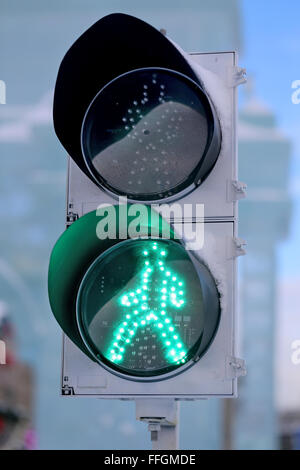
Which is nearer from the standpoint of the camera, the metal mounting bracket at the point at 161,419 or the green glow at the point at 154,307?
Answer: the green glow at the point at 154,307

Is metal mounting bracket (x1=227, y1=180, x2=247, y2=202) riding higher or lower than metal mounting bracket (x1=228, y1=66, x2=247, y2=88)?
lower

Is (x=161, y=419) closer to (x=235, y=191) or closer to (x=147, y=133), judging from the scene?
(x=235, y=191)

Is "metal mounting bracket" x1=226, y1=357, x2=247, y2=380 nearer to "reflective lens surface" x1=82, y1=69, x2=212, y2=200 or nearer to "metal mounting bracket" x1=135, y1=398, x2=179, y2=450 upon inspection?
"metal mounting bracket" x1=135, y1=398, x2=179, y2=450

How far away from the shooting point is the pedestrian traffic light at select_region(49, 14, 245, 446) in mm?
2799

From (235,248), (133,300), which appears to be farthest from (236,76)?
(133,300)

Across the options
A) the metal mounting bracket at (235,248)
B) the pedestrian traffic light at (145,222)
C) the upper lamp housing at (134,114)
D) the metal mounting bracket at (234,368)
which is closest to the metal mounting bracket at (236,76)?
the pedestrian traffic light at (145,222)

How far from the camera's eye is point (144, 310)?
9.21 feet

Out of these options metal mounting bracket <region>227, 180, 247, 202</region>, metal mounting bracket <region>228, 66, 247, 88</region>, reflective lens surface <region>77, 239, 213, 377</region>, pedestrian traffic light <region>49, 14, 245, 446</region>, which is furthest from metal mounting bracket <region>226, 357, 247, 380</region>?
metal mounting bracket <region>228, 66, 247, 88</region>

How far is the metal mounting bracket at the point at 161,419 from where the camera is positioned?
2951 mm

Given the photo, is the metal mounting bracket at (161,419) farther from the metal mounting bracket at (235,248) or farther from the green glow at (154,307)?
the metal mounting bracket at (235,248)

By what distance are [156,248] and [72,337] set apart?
38 cm

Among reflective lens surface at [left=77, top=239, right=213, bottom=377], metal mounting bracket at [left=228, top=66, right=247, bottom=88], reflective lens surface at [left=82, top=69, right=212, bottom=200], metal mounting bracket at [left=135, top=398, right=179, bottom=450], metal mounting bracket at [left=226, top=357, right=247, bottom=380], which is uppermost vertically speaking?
metal mounting bracket at [left=228, top=66, right=247, bottom=88]
